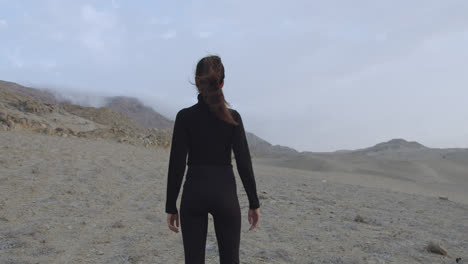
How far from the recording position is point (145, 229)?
428 cm

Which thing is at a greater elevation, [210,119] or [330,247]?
[210,119]

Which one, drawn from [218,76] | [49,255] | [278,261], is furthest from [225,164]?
[49,255]

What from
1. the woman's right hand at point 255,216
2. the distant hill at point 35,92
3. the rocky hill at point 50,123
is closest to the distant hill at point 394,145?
the rocky hill at point 50,123

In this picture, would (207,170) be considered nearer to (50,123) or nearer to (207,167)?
(207,167)

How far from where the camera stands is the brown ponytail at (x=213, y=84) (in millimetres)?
2016

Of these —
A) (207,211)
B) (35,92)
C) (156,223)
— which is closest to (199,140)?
(207,211)

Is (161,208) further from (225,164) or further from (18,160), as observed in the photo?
(18,160)

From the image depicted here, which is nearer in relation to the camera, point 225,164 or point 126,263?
point 225,164

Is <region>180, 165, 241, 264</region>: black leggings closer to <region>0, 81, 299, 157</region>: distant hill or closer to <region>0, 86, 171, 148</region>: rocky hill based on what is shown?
<region>0, 86, 171, 148</region>: rocky hill

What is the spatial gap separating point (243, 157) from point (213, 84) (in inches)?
19.1

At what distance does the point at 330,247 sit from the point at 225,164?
2.33 metres

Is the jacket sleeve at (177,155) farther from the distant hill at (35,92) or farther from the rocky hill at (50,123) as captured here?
the distant hill at (35,92)

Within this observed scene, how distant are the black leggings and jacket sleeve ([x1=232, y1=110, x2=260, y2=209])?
0.51 ft

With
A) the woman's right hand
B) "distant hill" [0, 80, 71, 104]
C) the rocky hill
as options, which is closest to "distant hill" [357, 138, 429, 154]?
the rocky hill
